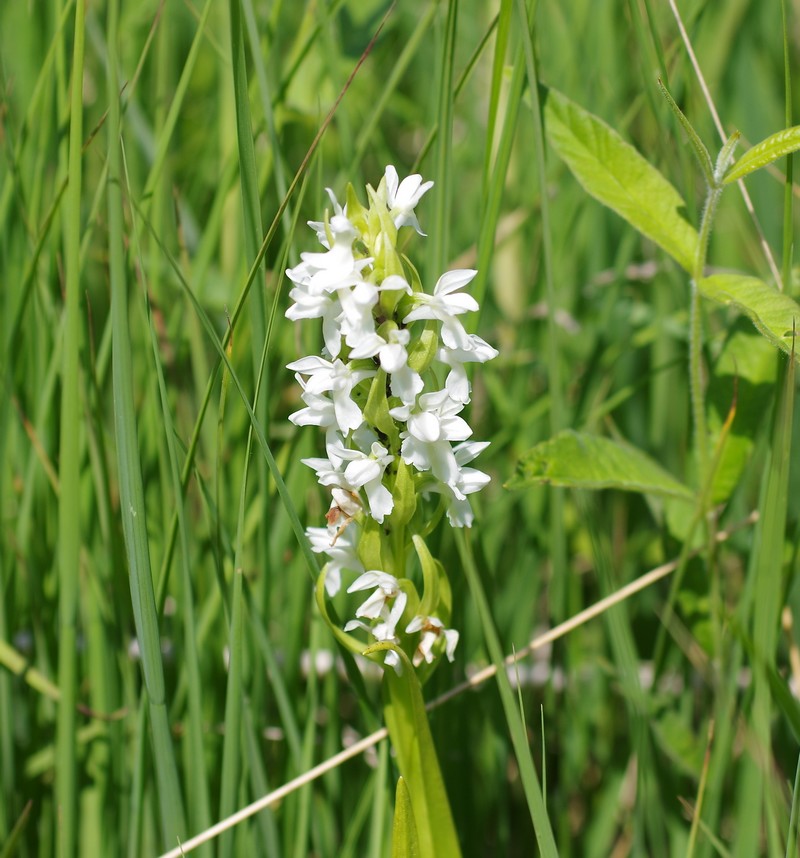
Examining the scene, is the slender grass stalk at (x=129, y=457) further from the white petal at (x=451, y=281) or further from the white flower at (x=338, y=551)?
the white petal at (x=451, y=281)

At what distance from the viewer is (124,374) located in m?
0.94

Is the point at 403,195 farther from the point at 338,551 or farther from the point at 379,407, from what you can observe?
the point at 338,551

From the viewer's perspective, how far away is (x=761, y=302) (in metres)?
1.02

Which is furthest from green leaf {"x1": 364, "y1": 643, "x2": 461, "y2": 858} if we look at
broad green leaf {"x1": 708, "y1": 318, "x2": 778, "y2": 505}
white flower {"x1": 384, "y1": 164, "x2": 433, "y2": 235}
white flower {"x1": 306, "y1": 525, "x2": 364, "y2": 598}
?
broad green leaf {"x1": 708, "y1": 318, "x2": 778, "y2": 505}

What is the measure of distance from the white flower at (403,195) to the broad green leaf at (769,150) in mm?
386

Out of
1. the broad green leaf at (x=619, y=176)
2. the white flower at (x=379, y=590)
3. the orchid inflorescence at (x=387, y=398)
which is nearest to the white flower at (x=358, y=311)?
the orchid inflorescence at (x=387, y=398)

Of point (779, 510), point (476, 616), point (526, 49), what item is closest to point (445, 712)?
point (476, 616)

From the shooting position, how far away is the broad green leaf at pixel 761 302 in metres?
0.94

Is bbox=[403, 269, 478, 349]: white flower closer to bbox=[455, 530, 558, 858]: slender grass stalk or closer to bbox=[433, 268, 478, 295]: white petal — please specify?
bbox=[433, 268, 478, 295]: white petal

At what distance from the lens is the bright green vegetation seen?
1042mm

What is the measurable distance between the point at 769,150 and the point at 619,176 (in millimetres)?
225

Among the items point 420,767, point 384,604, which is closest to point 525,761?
point 420,767

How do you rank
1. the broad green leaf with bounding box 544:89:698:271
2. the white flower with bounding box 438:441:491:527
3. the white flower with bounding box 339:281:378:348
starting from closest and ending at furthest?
1. the white flower with bounding box 339:281:378:348
2. the white flower with bounding box 438:441:491:527
3. the broad green leaf with bounding box 544:89:698:271

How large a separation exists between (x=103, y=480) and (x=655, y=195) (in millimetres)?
868
